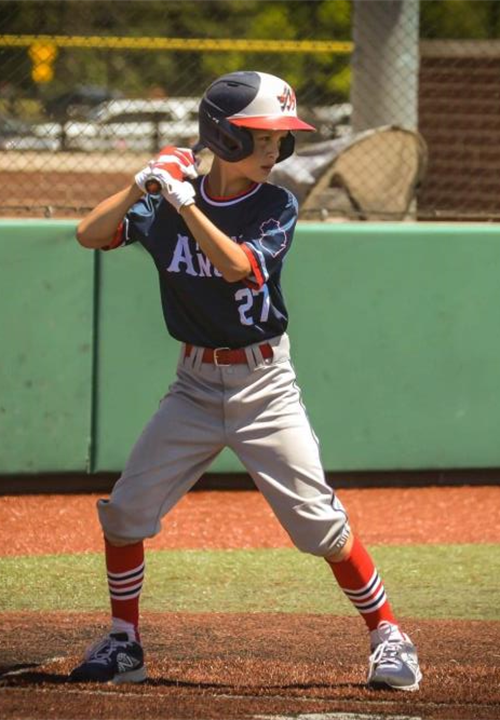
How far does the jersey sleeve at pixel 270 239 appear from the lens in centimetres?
381

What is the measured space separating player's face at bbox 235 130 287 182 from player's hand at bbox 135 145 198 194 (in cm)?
15

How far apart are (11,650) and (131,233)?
1418 millimetres

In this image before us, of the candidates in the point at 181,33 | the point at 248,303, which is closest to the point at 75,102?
the point at 181,33

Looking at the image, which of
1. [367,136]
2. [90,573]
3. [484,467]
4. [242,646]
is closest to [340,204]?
[367,136]

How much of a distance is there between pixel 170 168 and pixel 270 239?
13.5 inches

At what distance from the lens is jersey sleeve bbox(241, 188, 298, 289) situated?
3807 mm

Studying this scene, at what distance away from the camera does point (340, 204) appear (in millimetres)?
7809

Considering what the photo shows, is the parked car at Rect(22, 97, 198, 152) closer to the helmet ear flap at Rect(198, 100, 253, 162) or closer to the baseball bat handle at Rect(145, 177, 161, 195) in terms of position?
the helmet ear flap at Rect(198, 100, 253, 162)

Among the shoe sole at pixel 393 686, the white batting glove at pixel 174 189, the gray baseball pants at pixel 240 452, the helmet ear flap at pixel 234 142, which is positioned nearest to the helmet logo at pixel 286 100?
the helmet ear flap at pixel 234 142

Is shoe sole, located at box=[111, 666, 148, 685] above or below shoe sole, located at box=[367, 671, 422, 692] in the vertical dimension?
below

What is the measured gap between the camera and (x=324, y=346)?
716cm

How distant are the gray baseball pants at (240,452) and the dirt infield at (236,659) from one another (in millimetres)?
436

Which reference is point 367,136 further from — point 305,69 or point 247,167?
point 247,167

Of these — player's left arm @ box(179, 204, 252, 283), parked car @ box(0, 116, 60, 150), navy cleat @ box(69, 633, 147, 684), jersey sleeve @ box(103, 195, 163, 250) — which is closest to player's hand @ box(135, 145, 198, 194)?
player's left arm @ box(179, 204, 252, 283)
